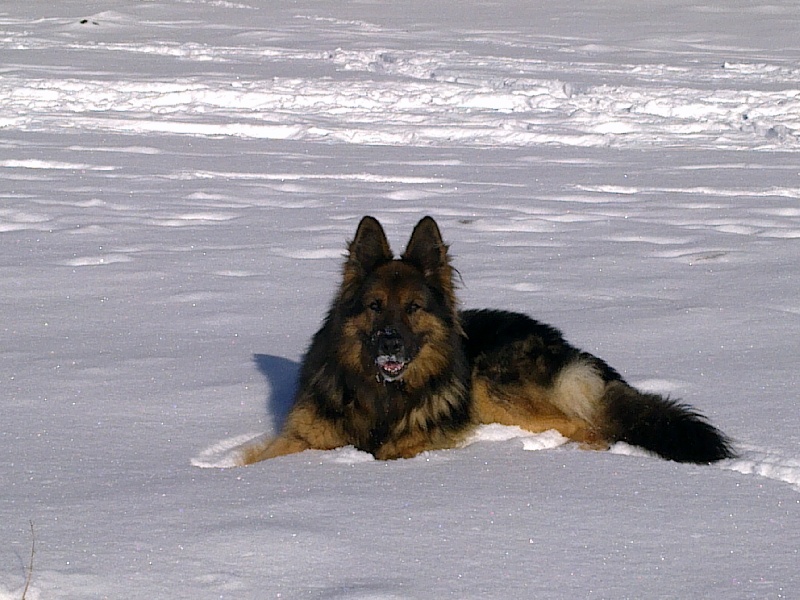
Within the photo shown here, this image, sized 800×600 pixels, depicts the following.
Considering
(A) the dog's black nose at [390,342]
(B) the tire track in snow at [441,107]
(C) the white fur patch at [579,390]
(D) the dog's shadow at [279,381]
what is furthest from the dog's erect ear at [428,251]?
(B) the tire track in snow at [441,107]

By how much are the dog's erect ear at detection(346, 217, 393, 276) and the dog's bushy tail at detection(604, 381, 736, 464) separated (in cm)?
105

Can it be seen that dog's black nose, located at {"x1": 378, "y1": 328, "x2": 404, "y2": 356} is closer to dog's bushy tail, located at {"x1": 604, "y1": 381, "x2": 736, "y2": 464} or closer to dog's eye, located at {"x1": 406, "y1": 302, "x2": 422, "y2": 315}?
dog's eye, located at {"x1": 406, "y1": 302, "x2": 422, "y2": 315}

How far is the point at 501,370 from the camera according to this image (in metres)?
4.66

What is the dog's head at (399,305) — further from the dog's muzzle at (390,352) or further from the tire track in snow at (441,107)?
the tire track in snow at (441,107)

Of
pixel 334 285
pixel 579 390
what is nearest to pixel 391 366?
pixel 579 390

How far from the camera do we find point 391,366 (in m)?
4.11

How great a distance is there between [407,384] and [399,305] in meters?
0.33

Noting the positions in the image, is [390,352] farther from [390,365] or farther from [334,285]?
[334,285]

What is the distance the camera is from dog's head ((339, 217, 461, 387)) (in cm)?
414

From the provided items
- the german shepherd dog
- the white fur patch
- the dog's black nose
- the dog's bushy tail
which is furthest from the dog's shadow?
the dog's bushy tail

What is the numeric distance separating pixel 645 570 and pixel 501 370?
6.06 ft

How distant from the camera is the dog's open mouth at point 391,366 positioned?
4082 mm

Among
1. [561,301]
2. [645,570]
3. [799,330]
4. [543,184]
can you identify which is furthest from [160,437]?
[543,184]

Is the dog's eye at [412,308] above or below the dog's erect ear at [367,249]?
below
